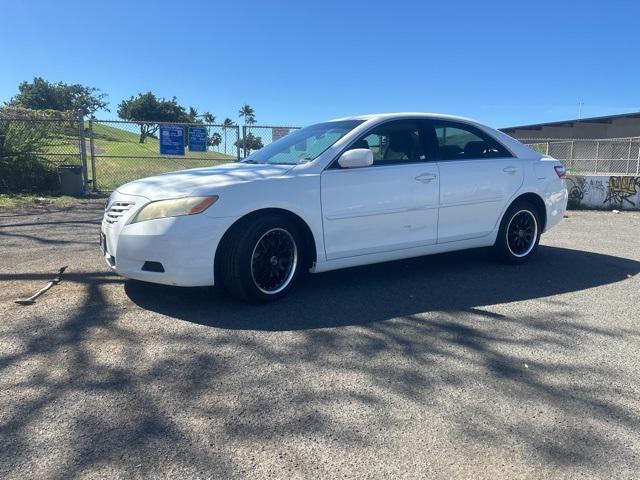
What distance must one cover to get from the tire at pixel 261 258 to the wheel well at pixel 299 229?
0.01 meters

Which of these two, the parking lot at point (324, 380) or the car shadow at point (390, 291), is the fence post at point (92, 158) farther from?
the car shadow at point (390, 291)

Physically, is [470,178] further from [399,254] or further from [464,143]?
[399,254]

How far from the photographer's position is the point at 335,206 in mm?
4535

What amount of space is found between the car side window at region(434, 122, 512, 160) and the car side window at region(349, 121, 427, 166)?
275 mm

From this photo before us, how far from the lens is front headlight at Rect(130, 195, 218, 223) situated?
3959mm

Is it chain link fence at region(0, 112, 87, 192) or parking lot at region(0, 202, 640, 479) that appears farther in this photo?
chain link fence at region(0, 112, 87, 192)

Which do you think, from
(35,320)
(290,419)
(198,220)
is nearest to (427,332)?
(290,419)

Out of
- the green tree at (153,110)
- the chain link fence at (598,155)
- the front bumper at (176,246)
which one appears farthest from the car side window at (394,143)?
the green tree at (153,110)

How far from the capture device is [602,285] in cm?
529

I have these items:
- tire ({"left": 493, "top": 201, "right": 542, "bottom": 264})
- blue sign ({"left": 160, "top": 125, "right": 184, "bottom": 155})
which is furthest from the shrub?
tire ({"left": 493, "top": 201, "right": 542, "bottom": 264})

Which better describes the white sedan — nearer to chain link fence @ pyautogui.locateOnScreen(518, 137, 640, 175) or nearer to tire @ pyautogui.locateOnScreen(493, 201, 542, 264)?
tire @ pyautogui.locateOnScreen(493, 201, 542, 264)

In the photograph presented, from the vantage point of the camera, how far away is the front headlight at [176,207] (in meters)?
3.96

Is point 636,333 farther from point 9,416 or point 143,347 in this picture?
point 9,416

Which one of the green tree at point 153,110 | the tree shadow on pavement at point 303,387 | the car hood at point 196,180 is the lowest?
the tree shadow on pavement at point 303,387
